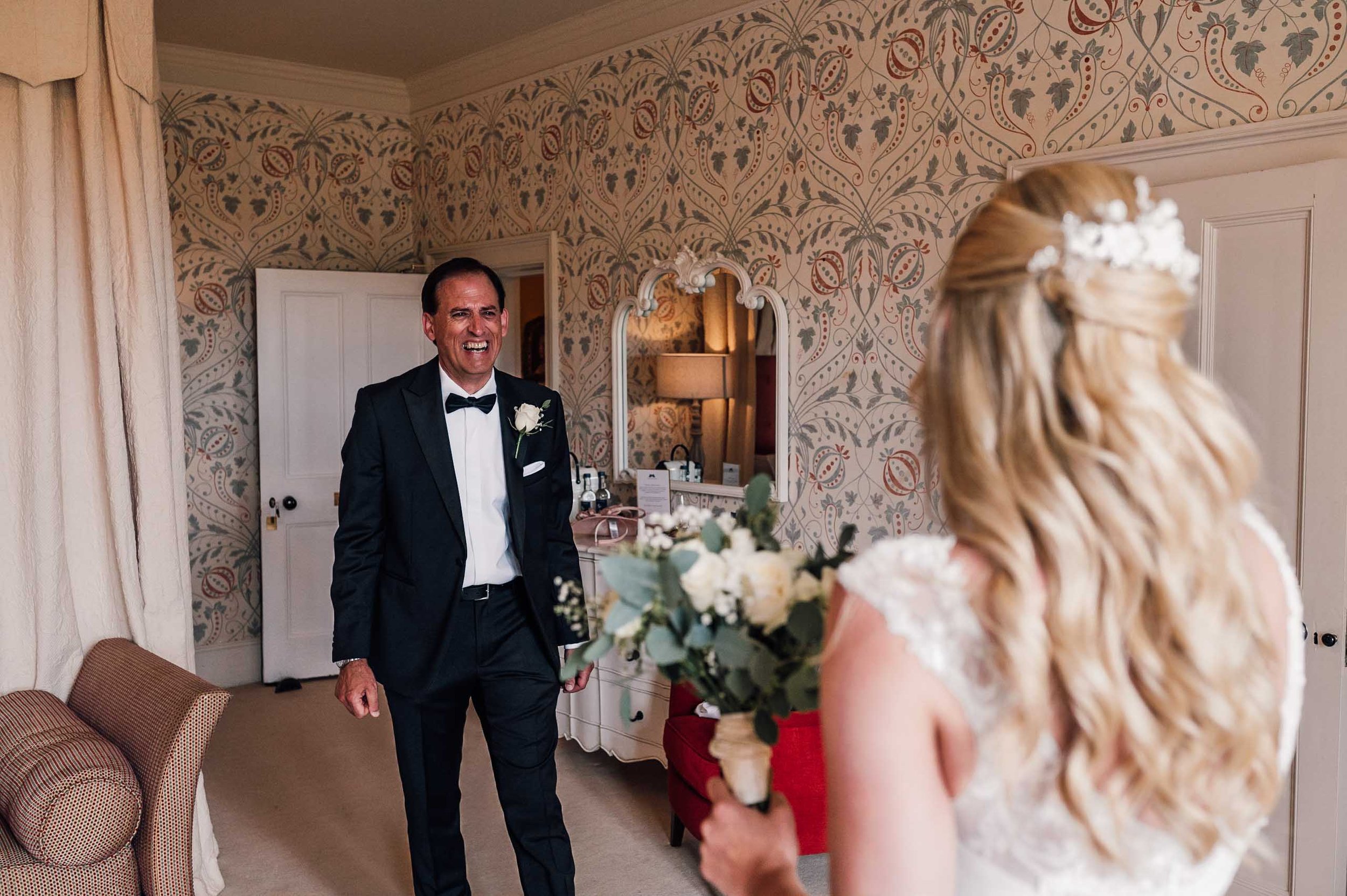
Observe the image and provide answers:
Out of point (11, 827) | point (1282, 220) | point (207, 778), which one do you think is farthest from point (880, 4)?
point (207, 778)

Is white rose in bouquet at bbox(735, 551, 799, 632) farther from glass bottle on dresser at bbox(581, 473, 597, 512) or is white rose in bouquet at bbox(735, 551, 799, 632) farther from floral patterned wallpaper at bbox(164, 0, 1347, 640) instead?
glass bottle on dresser at bbox(581, 473, 597, 512)

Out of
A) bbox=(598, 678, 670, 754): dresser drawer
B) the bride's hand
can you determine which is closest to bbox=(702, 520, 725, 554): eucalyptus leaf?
the bride's hand

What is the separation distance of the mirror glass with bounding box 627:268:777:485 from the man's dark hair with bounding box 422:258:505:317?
142 centimetres

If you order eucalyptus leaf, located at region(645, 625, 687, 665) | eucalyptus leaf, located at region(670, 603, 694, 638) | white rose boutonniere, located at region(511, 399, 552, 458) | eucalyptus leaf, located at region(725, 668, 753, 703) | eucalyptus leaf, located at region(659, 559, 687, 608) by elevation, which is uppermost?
white rose boutonniere, located at region(511, 399, 552, 458)

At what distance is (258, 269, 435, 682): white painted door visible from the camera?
206 inches

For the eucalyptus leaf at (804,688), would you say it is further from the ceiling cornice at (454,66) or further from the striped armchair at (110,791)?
the ceiling cornice at (454,66)

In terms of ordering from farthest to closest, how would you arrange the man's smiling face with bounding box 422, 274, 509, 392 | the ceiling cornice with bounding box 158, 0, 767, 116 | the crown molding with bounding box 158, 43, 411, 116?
the crown molding with bounding box 158, 43, 411, 116, the ceiling cornice with bounding box 158, 0, 767, 116, the man's smiling face with bounding box 422, 274, 509, 392

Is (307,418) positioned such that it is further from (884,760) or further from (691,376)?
(884,760)

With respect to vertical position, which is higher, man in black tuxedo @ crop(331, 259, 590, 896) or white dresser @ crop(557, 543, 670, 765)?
man in black tuxedo @ crop(331, 259, 590, 896)

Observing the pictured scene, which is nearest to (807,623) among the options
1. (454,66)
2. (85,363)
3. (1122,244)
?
(1122,244)

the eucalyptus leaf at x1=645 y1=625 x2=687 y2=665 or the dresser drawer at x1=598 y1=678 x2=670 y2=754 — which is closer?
the eucalyptus leaf at x1=645 y1=625 x2=687 y2=665

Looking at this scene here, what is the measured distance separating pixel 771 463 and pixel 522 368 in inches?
82.7

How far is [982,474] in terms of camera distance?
86 cm

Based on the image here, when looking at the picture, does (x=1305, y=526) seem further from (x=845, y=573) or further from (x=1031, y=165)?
(x=845, y=573)
